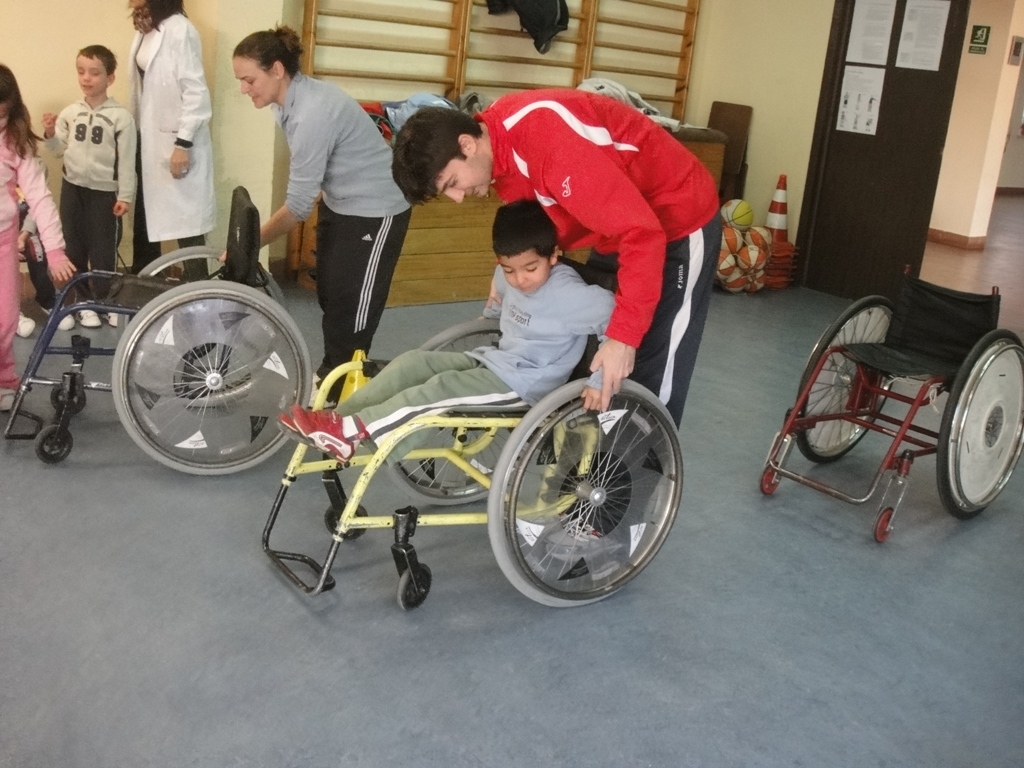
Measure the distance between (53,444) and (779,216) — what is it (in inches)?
168

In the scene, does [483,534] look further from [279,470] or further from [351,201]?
[351,201]

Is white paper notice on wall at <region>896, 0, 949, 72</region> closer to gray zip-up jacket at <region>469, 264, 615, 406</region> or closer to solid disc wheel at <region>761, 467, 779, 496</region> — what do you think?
solid disc wheel at <region>761, 467, 779, 496</region>

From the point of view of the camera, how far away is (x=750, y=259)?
5.51 m

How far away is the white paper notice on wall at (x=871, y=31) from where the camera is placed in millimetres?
5484

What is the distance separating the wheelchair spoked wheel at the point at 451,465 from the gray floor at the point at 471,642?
11 cm

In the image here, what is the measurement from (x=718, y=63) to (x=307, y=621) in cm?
495

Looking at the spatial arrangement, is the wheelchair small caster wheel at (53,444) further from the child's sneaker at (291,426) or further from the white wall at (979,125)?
the white wall at (979,125)

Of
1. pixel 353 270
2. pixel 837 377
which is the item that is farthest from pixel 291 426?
pixel 837 377

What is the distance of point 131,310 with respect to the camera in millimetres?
2760

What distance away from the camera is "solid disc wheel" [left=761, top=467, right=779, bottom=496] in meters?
3.04

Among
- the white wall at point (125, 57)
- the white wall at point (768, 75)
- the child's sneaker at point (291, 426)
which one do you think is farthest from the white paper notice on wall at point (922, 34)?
the child's sneaker at point (291, 426)

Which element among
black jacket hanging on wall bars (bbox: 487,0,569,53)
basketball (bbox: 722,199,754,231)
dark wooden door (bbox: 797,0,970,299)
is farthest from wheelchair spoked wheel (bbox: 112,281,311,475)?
dark wooden door (bbox: 797,0,970,299)

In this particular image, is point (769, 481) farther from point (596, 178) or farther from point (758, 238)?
point (758, 238)

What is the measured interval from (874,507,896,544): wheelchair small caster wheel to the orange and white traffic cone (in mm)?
3287
